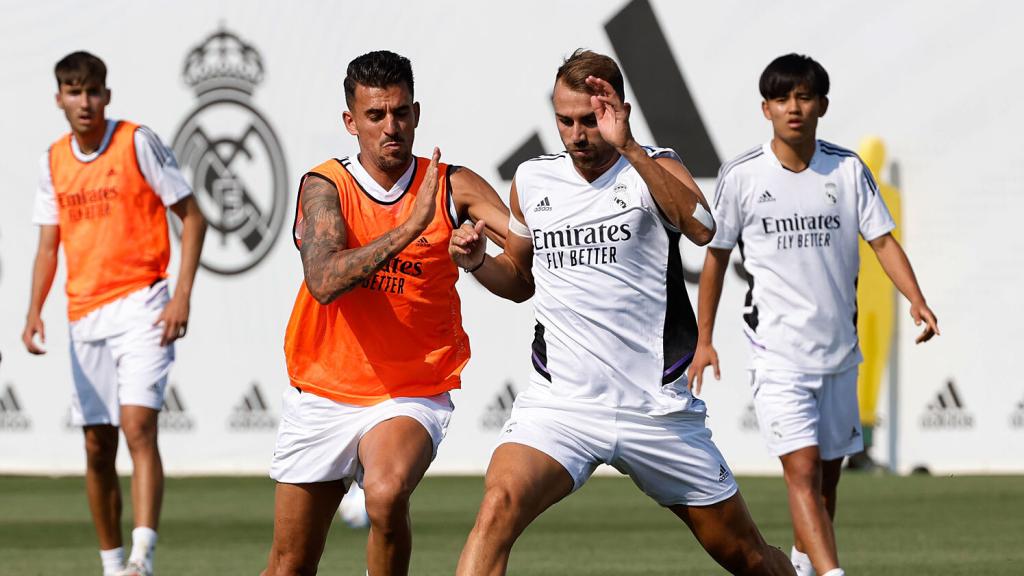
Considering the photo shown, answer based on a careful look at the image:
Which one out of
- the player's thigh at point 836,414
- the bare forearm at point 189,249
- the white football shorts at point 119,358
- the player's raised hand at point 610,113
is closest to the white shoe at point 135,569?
the white football shorts at point 119,358

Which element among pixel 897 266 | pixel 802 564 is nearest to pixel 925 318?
pixel 897 266

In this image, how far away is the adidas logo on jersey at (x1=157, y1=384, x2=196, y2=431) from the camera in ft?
54.4

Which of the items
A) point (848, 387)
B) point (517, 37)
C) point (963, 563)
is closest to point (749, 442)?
point (517, 37)

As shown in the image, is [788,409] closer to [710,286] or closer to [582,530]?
[710,286]

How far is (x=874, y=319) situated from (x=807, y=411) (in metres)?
7.16

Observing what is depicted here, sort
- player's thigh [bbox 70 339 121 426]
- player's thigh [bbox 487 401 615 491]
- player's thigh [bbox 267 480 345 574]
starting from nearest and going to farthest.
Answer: player's thigh [bbox 487 401 615 491]
player's thigh [bbox 267 480 345 574]
player's thigh [bbox 70 339 121 426]

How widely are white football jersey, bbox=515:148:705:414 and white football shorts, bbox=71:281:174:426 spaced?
12.0 ft

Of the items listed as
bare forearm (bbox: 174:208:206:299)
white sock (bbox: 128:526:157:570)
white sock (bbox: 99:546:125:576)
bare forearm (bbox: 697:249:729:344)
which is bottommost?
white sock (bbox: 99:546:125:576)

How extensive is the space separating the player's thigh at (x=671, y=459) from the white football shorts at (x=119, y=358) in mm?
3896

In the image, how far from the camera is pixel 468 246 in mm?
6047

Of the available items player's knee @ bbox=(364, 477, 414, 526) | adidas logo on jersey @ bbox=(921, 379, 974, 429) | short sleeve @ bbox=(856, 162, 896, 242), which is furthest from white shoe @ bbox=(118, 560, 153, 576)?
adidas logo on jersey @ bbox=(921, 379, 974, 429)

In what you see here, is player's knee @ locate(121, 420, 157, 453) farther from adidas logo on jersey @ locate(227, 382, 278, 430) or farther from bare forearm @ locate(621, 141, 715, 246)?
adidas logo on jersey @ locate(227, 382, 278, 430)

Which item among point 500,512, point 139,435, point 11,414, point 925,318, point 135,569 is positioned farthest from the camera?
point 11,414

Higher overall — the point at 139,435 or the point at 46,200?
the point at 46,200
